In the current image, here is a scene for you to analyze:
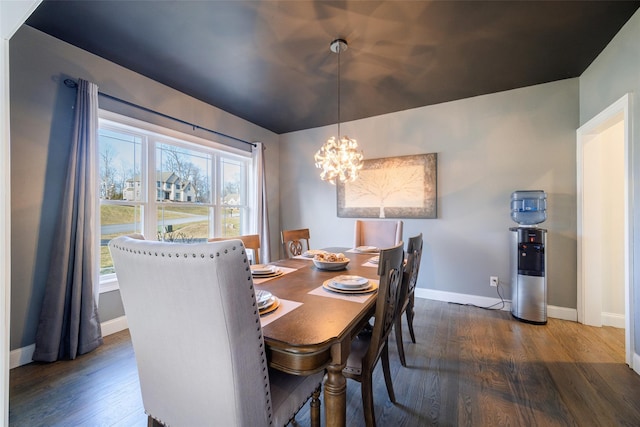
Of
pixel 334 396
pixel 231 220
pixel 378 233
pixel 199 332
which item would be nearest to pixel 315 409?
pixel 334 396

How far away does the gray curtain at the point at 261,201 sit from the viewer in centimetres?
388

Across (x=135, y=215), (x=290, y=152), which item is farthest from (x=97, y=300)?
(x=290, y=152)

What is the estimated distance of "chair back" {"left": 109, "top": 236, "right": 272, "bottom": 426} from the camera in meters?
0.72

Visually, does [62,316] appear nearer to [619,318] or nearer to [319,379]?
[319,379]

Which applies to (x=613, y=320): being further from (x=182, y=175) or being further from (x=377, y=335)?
(x=182, y=175)

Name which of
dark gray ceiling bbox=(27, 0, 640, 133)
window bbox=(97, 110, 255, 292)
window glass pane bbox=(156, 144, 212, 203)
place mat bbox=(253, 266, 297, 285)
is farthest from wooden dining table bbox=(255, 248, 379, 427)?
window glass pane bbox=(156, 144, 212, 203)

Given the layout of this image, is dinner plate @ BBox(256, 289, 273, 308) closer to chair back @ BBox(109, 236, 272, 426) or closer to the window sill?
chair back @ BBox(109, 236, 272, 426)

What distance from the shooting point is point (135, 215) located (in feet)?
8.70

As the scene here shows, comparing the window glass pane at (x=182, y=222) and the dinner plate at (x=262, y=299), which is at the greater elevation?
the window glass pane at (x=182, y=222)

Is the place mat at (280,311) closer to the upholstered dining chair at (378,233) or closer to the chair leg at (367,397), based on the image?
the chair leg at (367,397)

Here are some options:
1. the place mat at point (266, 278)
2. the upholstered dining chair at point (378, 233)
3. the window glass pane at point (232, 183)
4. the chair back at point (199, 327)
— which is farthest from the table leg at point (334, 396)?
the window glass pane at point (232, 183)

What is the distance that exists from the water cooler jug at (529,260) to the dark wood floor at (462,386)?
0.28 meters

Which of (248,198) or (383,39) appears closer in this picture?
(383,39)

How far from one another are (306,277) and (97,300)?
1930mm
